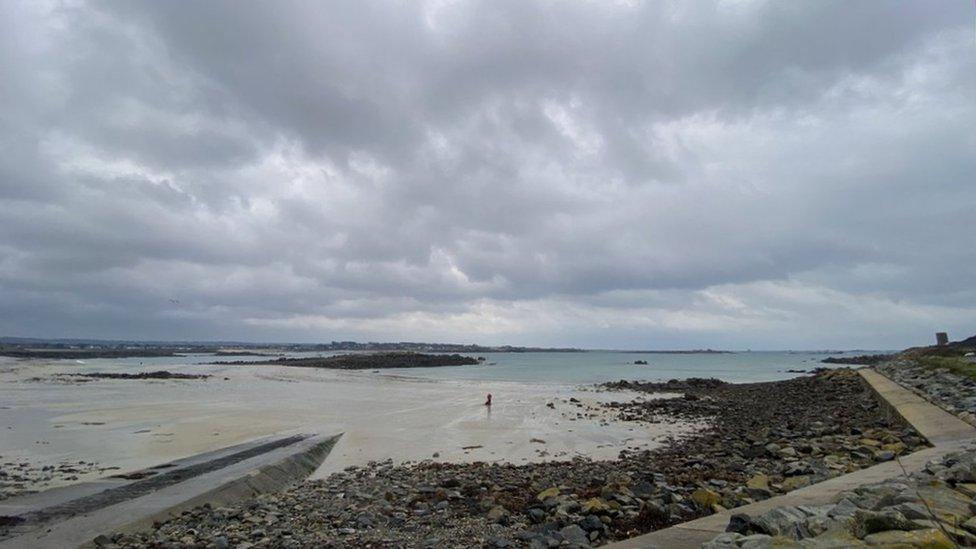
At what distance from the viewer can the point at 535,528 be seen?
8.55 metres

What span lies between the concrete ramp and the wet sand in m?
1.16

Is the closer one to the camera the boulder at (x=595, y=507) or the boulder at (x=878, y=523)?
the boulder at (x=878, y=523)

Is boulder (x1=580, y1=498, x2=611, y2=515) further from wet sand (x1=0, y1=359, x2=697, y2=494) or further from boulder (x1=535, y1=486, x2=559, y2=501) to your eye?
wet sand (x1=0, y1=359, x2=697, y2=494)

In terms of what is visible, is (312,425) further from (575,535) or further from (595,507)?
(575,535)

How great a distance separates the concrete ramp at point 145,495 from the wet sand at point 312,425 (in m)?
1.16

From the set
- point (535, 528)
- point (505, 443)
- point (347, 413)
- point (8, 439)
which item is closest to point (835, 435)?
point (505, 443)

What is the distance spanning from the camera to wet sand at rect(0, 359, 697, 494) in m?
17.2

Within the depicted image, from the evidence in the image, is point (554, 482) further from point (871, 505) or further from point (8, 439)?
point (8, 439)

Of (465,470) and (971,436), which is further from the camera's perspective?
(465,470)

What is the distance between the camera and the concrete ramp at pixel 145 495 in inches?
367

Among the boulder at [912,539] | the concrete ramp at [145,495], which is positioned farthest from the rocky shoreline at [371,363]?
the boulder at [912,539]

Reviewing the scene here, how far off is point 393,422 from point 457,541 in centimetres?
1694

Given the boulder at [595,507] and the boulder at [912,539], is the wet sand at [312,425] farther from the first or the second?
the boulder at [912,539]

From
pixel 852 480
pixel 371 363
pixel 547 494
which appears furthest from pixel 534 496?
pixel 371 363
